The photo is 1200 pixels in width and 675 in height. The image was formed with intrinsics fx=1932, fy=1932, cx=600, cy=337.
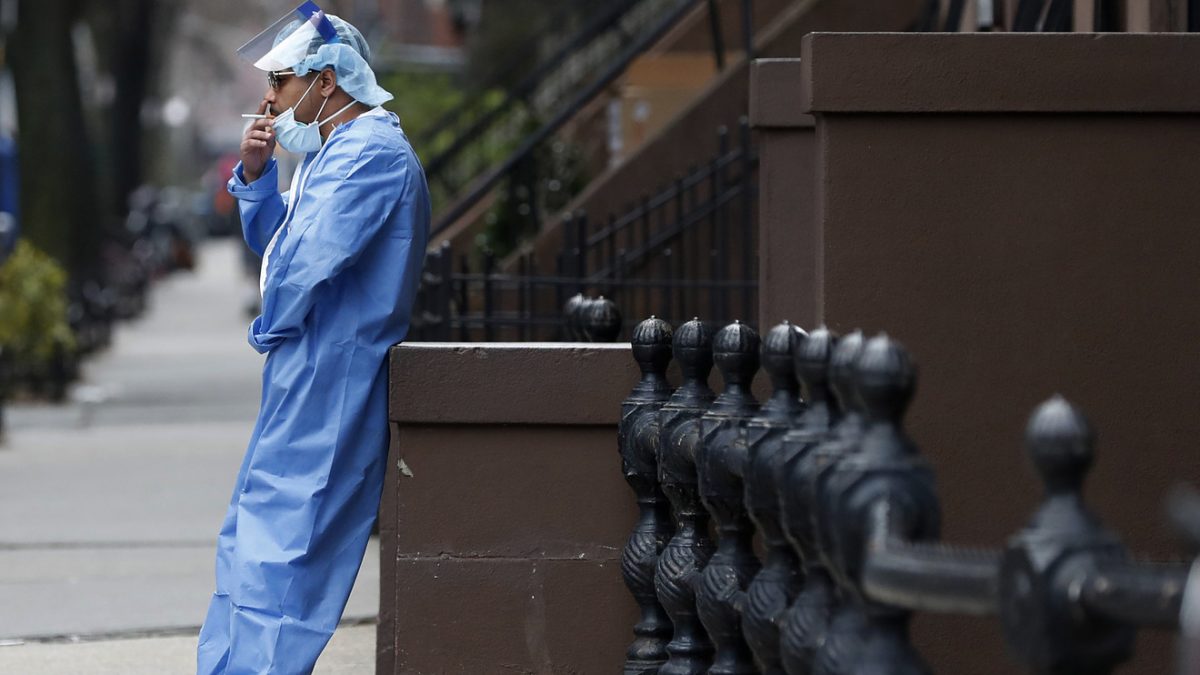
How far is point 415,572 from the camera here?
496 centimetres

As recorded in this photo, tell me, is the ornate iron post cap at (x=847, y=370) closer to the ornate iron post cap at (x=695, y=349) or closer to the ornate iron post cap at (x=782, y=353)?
the ornate iron post cap at (x=782, y=353)

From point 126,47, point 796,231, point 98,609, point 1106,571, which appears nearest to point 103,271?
point 126,47

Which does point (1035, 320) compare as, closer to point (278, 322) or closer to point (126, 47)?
point (278, 322)

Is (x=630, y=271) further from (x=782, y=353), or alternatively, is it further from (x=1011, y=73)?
(x=782, y=353)

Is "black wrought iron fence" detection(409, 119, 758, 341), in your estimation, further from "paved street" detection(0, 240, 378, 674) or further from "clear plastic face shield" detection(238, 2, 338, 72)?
"clear plastic face shield" detection(238, 2, 338, 72)

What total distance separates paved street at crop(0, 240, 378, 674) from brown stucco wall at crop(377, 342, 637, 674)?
1.24 metres

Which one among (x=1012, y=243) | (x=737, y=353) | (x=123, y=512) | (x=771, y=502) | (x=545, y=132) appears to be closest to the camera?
(x=771, y=502)

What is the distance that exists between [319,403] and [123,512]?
231 inches

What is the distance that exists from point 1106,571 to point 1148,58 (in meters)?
A: 2.39

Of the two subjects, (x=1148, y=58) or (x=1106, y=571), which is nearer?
(x=1106, y=571)

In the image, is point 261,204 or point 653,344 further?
Result: point 261,204

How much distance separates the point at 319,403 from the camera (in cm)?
487

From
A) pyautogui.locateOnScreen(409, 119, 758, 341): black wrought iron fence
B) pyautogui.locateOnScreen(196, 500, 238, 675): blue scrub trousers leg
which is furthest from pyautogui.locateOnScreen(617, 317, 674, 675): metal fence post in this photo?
pyautogui.locateOnScreen(409, 119, 758, 341): black wrought iron fence

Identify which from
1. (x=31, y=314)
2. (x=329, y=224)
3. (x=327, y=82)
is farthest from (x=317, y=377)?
(x=31, y=314)
